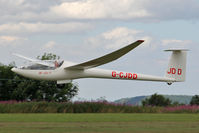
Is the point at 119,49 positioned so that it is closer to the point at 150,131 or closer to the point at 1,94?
the point at 150,131

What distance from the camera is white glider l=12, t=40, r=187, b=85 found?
117 ft

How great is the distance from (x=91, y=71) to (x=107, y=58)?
8.50 feet

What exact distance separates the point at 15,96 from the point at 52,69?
60.3ft

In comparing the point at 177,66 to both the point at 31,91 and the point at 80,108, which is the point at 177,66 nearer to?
the point at 80,108

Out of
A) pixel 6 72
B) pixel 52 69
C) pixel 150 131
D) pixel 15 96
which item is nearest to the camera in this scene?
pixel 150 131

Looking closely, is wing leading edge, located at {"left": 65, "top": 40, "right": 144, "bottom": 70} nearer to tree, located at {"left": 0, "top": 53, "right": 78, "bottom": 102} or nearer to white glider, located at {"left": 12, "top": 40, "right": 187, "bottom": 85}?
white glider, located at {"left": 12, "top": 40, "right": 187, "bottom": 85}

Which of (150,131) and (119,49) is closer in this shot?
(150,131)

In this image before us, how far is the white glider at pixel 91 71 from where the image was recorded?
117 feet

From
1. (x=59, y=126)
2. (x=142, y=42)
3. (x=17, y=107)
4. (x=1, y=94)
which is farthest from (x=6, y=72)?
(x=59, y=126)

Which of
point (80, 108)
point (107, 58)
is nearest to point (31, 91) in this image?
point (80, 108)

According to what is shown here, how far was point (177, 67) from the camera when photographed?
125ft

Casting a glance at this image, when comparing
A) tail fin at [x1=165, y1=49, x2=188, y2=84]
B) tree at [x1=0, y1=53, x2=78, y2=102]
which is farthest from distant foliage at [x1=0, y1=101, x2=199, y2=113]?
tree at [x1=0, y1=53, x2=78, y2=102]

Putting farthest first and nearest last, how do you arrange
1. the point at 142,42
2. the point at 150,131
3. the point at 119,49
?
the point at 119,49
the point at 142,42
the point at 150,131

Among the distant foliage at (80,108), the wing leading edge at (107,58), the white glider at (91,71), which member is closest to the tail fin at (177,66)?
the white glider at (91,71)
